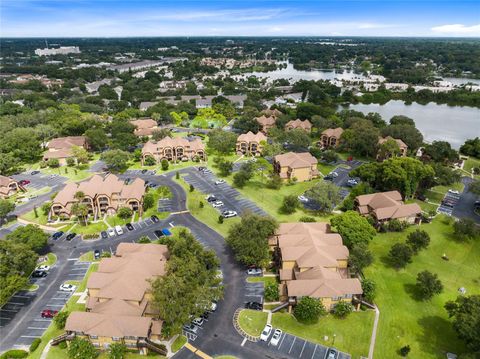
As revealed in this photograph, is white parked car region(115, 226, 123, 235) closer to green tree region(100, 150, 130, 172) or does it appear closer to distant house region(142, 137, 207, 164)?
green tree region(100, 150, 130, 172)

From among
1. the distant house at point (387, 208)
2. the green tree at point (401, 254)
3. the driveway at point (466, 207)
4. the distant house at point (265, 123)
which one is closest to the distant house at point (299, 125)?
the distant house at point (265, 123)

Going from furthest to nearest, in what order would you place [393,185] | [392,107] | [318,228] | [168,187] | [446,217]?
1. [392,107]
2. [168,187]
3. [393,185]
4. [446,217]
5. [318,228]

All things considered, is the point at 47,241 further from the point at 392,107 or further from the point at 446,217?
the point at 392,107

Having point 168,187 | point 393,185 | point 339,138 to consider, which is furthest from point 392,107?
point 168,187

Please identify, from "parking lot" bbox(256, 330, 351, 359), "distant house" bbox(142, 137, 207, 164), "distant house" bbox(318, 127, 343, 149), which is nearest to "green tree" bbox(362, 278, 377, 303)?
"parking lot" bbox(256, 330, 351, 359)

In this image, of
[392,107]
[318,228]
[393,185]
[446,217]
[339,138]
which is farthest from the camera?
[392,107]

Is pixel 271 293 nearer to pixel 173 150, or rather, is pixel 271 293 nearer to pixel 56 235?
pixel 56 235

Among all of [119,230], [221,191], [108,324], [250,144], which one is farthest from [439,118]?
[108,324]
